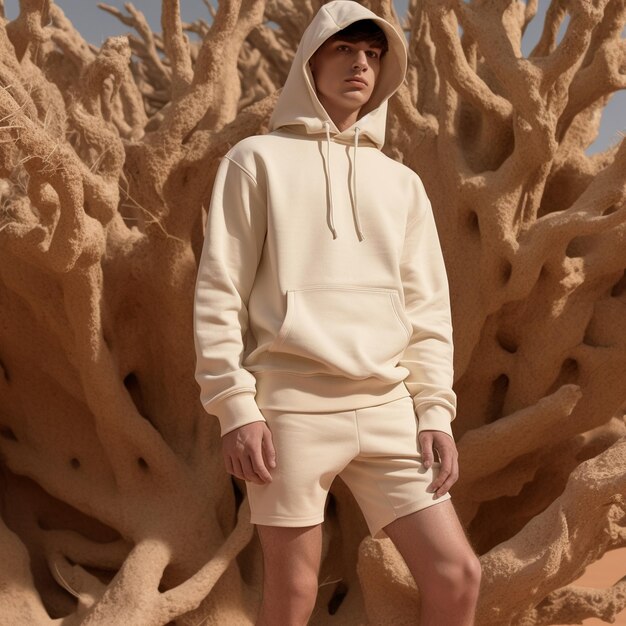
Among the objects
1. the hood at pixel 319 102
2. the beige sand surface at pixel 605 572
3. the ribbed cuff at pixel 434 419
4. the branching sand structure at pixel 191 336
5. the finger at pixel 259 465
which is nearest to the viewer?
the finger at pixel 259 465

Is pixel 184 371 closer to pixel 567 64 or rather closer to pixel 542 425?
pixel 542 425

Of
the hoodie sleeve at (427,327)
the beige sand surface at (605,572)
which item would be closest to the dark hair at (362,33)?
the hoodie sleeve at (427,327)

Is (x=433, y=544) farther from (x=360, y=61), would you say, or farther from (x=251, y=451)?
(x=360, y=61)

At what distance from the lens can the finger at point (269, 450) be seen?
5.19ft

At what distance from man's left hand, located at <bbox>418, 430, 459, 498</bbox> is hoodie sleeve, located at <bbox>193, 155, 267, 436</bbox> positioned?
1.08ft

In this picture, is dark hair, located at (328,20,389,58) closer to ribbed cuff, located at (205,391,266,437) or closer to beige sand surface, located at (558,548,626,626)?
ribbed cuff, located at (205,391,266,437)

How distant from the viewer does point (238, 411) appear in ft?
5.16

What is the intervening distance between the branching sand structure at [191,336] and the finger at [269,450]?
1.34 metres

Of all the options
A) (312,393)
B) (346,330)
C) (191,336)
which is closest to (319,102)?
(346,330)

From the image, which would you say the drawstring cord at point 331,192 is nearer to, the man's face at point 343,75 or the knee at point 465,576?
the man's face at point 343,75

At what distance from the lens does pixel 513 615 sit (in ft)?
9.25

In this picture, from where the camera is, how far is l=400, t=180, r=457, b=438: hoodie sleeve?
68.1 inches

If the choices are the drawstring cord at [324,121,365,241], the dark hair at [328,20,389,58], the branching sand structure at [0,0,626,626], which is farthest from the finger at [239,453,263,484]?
the branching sand structure at [0,0,626,626]

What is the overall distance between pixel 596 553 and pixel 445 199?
143cm
